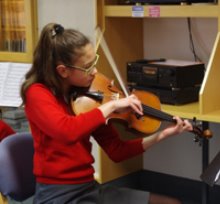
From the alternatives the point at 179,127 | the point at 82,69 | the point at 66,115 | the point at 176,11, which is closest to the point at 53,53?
the point at 82,69

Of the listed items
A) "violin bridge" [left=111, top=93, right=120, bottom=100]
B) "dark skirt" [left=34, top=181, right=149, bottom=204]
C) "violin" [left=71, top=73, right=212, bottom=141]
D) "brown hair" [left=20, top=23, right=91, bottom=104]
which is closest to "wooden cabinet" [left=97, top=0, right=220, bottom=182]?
"violin" [left=71, top=73, right=212, bottom=141]

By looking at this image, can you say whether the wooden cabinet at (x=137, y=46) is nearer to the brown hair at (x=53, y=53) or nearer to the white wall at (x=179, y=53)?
the white wall at (x=179, y=53)

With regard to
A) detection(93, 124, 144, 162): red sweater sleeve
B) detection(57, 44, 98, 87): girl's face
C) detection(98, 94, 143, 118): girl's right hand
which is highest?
detection(57, 44, 98, 87): girl's face

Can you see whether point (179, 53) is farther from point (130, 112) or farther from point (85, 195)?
point (85, 195)

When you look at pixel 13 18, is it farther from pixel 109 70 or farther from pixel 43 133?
pixel 43 133

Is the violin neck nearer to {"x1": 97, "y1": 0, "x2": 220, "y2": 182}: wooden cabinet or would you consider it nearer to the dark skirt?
the dark skirt

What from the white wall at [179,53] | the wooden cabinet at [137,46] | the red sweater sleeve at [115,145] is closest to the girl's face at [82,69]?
the red sweater sleeve at [115,145]

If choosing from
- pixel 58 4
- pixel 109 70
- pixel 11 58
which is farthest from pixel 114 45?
pixel 11 58

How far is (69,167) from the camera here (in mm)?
1677

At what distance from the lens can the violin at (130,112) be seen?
1762 millimetres

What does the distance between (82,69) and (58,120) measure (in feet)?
0.70

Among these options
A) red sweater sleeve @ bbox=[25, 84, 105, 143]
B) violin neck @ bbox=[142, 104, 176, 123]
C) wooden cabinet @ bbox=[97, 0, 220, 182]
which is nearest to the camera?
red sweater sleeve @ bbox=[25, 84, 105, 143]

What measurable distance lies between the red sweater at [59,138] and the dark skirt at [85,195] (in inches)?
1.0

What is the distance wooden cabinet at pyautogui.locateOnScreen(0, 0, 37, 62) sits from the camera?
3236 mm
